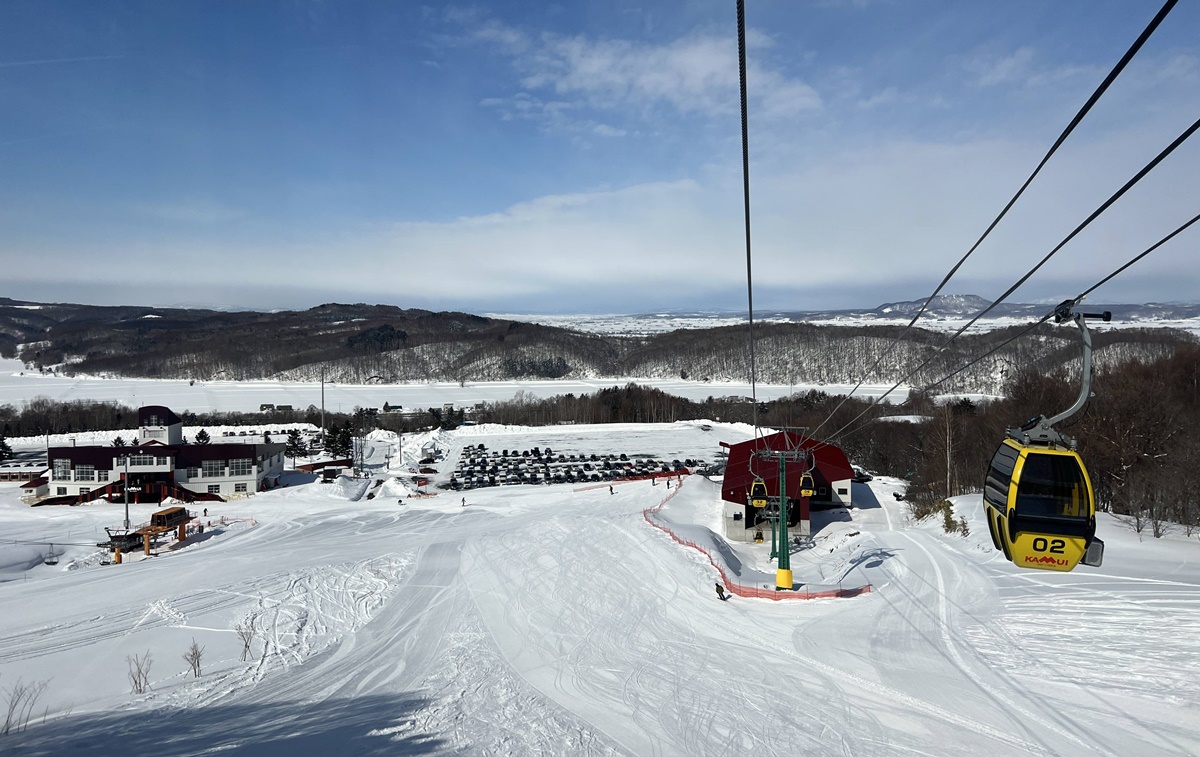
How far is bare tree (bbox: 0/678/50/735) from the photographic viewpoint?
393 inches

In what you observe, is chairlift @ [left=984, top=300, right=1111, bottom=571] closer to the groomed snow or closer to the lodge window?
the groomed snow

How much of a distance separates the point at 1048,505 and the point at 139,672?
51.4ft

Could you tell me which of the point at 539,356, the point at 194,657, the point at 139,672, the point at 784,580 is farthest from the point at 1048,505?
the point at 539,356

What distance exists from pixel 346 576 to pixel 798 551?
17891mm

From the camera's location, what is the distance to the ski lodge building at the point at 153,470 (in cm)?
4034

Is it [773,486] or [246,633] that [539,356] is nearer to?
[773,486]

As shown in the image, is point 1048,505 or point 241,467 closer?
point 1048,505

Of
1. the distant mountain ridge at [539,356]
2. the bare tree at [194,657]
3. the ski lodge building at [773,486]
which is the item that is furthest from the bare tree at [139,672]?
the distant mountain ridge at [539,356]

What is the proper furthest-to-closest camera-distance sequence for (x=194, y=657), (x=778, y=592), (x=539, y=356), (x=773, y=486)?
(x=539, y=356) < (x=773, y=486) < (x=778, y=592) < (x=194, y=657)

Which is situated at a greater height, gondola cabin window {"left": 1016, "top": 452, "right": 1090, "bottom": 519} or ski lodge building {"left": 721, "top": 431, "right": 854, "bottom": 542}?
gondola cabin window {"left": 1016, "top": 452, "right": 1090, "bottom": 519}

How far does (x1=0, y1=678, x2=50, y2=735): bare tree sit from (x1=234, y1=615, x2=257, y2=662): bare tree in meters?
3.47

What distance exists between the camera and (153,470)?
4081 cm

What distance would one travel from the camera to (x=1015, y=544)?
27.1 ft

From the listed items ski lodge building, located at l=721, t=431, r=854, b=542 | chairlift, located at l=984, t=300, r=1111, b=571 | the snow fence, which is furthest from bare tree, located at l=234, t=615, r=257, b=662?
ski lodge building, located at l=721, t=431, r=854, b=542
